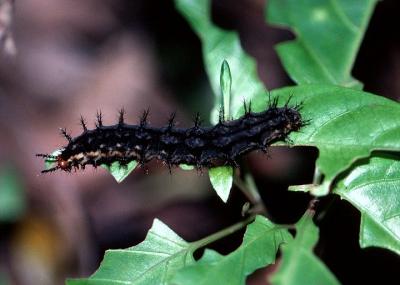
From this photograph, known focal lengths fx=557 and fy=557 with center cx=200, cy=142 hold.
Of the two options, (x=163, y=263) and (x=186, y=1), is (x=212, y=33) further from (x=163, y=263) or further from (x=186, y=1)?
(x=163, y=263)

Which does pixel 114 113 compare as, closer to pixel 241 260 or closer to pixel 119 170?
pixel 119 170

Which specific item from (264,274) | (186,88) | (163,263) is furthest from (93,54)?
(163,263)

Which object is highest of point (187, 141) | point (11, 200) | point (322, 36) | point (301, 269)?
point (322, 36)

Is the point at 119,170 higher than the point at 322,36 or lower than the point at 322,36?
lower

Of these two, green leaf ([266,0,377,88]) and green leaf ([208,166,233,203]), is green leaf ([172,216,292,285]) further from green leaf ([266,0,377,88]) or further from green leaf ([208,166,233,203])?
green leaf ([266,0,377,88])

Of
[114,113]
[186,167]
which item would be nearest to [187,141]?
[186,167]

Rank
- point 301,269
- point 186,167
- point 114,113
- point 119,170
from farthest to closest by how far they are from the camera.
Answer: point 114,113 < point 186,167 < point 119,170 < point 301,269
